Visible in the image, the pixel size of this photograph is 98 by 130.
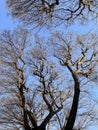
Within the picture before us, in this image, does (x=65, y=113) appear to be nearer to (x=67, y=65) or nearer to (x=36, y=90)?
(x=36, y=90)

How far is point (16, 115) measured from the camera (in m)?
26.2

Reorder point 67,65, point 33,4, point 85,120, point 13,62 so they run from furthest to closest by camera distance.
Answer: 1. point 85,120
2. point 13,62
3. point 67,65
4. point 33,4

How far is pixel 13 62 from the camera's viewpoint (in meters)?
22.9

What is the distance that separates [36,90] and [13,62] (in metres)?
2.53

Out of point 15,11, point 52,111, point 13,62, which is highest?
point 13,62

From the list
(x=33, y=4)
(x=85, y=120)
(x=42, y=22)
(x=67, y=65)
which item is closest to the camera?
(x=33, y=4)

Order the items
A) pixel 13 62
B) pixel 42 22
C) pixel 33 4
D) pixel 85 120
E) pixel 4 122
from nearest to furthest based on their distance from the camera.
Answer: pixel 33 4
pixel 42 22
pixel 13 62
pixel 4 122
pixel 85 120

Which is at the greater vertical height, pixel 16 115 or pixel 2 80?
pixel 2 80

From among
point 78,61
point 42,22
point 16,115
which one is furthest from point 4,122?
point 42,22

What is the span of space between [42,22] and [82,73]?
25.8ft

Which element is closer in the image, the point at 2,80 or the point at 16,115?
the point at 2,80

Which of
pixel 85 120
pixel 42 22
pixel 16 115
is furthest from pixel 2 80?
pixel 42 22

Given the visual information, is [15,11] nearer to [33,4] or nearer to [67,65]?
[33,4]

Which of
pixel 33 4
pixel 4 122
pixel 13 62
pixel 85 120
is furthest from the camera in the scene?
pixel 85 120
